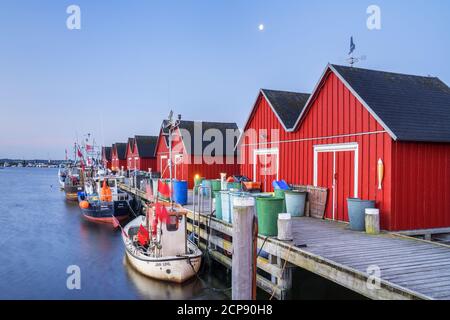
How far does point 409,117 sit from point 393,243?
13.9ft

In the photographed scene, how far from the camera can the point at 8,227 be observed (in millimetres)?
24625

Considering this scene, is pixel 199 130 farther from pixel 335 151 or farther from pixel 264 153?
pixel 335 151

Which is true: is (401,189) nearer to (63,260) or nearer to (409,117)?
(409,117)

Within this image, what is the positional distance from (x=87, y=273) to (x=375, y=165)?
1110 cm

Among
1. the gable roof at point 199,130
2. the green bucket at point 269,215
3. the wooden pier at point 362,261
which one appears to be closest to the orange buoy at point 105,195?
the gable roof at point 199,130

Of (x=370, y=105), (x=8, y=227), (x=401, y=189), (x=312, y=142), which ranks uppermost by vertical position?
(x=370, y=105)

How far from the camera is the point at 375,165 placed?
36.1ft

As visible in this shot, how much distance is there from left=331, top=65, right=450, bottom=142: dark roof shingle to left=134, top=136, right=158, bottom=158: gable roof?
31.8 metres

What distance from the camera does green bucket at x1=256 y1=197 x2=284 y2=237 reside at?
958 cm

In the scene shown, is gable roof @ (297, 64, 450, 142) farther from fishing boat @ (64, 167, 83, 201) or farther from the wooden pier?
fishing boat @ (64, 167, 83, 201)

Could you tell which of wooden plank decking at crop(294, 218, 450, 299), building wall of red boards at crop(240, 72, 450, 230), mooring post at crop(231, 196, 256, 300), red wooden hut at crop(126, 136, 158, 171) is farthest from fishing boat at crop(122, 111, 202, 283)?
red wooden hut at crop(126, 136, 158, 171)

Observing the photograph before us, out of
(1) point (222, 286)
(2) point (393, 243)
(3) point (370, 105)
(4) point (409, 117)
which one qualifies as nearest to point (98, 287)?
(1) point (222, 286)

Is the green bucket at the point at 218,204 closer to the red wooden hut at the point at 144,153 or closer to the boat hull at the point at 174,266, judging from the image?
the boat hull at the point at 174,266
